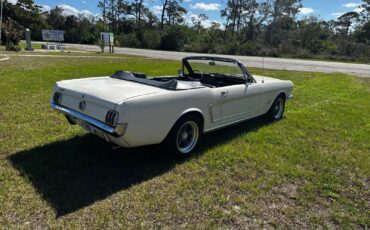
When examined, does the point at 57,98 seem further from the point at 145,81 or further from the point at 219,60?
the point at 219,60

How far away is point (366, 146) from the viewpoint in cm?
475

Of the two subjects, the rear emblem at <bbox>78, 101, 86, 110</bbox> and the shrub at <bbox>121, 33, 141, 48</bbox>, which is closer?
the rear emblem at <bbox>78, 101, 86, 110</bbox>

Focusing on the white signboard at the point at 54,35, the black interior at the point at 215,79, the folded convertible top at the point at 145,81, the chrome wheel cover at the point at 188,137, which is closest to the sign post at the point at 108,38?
the white signboard at the point at 54,35

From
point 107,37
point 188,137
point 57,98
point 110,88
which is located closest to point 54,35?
point 107,37

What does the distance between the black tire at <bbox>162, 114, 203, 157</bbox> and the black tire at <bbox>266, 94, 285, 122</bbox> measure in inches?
85.8

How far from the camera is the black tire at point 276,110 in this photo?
5754 mm

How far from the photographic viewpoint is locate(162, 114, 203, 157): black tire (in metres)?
3.68

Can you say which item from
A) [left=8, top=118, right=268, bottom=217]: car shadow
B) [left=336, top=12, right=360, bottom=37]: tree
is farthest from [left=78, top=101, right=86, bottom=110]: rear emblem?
[left=336, top=12, right=360, bottom=37]: tree

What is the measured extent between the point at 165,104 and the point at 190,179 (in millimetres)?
891

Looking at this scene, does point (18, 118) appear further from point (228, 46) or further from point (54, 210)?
point (228, 46)

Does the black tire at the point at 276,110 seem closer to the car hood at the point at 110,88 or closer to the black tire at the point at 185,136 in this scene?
the black tire at the point at 185,136

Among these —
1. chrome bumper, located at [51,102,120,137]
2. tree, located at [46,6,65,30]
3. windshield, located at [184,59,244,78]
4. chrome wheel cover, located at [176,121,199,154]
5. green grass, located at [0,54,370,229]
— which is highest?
tree, located at [46,6,65,30]

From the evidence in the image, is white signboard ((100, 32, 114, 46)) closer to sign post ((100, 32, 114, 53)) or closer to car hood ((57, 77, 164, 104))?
sign post ((100, 32, 114, 53))

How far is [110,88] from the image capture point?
369 cm
